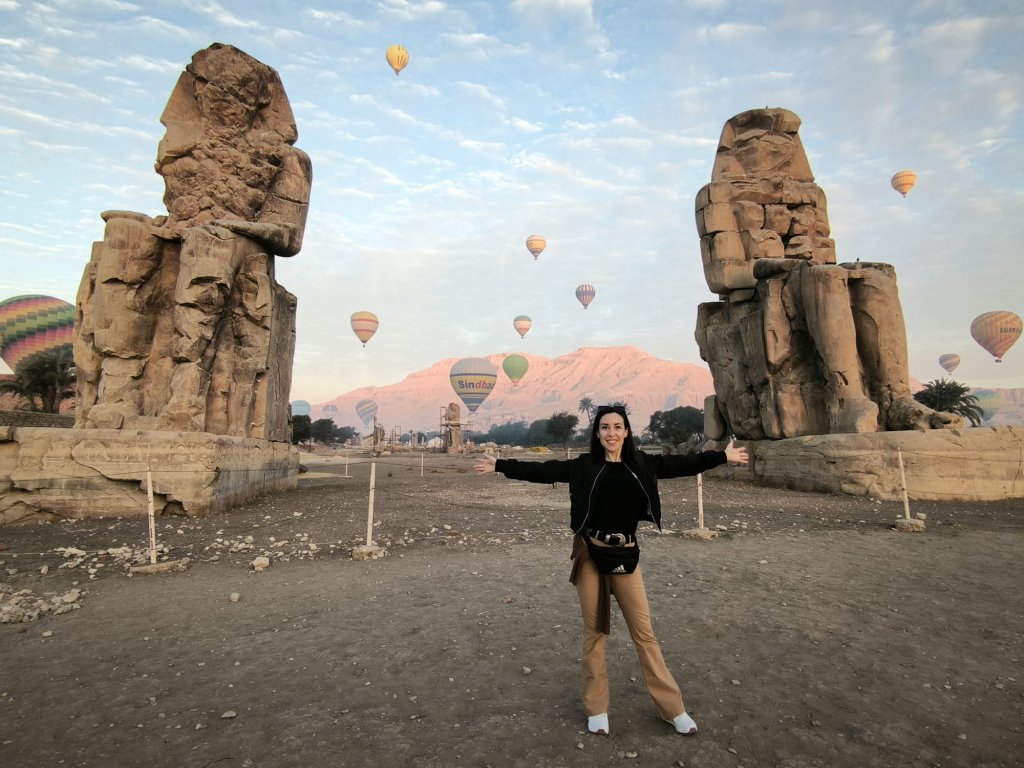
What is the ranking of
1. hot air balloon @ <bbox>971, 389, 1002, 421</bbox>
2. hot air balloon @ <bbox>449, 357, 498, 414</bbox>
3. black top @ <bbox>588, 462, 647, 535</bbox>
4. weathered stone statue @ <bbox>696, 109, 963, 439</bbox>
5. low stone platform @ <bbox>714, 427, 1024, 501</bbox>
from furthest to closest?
hot air balloon @ <bbox>971, 389, 1002, 421</bbox> → hot air balloon @ <bbox>449, 357, 498, 414</bbox> → weathered stone statue @ <bbox>696, 109, 963, 439</bbox> → low stone platform @ <bbox>714, 427, 1024, 501</bbox> → black top @ <bbox>588, 462, 647, 535</bbox>

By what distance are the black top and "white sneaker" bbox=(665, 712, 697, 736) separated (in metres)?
0.77

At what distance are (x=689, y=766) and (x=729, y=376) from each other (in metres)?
13.3

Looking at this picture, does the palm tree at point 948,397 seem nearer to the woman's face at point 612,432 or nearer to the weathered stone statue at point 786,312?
the weathered stone statue at point 786,312

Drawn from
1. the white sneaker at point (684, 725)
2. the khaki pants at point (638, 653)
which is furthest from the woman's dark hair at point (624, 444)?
the white sneaker at point (684, 725)

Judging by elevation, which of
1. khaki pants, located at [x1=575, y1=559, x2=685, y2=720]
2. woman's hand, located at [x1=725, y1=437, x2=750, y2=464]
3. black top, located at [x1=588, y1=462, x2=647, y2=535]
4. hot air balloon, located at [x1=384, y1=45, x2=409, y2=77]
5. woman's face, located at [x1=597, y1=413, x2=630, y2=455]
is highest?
hot air balloon, located at [x1=384, y1=45, x2=409, y2=77]

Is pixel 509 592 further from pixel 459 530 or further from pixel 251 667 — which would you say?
pixel 459 530

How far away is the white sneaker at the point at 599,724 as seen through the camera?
7.84 ft

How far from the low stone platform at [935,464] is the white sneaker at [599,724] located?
8.55m

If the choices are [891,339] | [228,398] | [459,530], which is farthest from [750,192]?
[228,398]

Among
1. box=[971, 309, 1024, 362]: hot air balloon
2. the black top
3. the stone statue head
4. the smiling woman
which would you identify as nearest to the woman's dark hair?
the smiling woman

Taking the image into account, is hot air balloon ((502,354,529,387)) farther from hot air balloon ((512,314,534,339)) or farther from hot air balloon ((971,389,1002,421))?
hot air balloon ((971,389,1002,421))

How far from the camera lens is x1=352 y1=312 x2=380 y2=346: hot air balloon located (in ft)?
200

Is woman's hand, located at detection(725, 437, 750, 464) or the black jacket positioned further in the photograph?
woman's hand, located at detection(725, 437, 750, 464)

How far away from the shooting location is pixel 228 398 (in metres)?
A: 9.74
